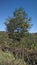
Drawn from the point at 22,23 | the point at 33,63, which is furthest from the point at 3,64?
the point at 22,23

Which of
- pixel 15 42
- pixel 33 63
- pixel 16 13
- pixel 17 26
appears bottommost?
pixel 33 63

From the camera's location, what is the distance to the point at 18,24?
3850cm

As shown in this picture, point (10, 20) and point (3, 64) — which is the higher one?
point (10, 20)

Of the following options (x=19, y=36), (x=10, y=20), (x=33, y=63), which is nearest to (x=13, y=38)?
(x=19, y=36)

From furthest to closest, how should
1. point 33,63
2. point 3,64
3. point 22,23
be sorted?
point 22,23
point 33,63
point 3,64

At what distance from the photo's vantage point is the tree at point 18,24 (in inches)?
1497

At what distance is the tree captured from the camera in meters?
38.0

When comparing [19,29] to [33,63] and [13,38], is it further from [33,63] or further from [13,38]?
[33,63]

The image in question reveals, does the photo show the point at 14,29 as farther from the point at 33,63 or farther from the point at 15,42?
the point at 33,63

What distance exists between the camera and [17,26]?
3850 cm

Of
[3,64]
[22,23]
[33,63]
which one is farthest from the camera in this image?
[22,23]

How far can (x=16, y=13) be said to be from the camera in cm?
3891

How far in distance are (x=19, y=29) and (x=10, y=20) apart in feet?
7.63

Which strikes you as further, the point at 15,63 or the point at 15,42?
the point at 15,42
